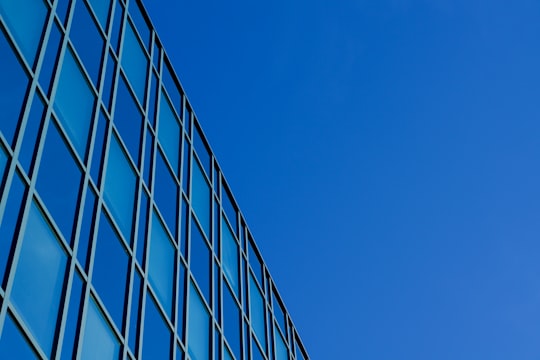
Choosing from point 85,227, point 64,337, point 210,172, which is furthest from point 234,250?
point 64,337

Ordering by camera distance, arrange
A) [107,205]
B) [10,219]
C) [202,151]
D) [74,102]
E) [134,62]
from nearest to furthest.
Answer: [10,219], [74,102], [107,205], [134,62], [202,151]

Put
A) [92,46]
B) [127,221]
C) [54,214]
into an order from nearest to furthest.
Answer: [54,214]
[127,221]
[92,46]

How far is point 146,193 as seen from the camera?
762 inches

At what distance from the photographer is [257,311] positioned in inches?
1061

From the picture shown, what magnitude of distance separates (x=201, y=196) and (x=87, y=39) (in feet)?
23.9

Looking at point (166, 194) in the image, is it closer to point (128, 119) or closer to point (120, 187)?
point (128, 119)

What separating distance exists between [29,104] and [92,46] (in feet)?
16.5

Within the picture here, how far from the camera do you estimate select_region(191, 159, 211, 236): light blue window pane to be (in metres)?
23.6

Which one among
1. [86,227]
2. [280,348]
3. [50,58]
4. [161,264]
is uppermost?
[280,348]

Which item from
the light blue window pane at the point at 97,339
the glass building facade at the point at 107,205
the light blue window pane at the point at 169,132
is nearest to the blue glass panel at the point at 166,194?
the glass building facade at the point at 107,205

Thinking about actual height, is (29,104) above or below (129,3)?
below

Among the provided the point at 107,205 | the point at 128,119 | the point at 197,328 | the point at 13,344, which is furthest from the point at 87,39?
the point at 13,344

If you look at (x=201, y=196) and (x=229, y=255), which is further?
(x=229, y=255)

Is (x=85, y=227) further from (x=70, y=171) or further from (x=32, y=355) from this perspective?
(x=32, y=355)
